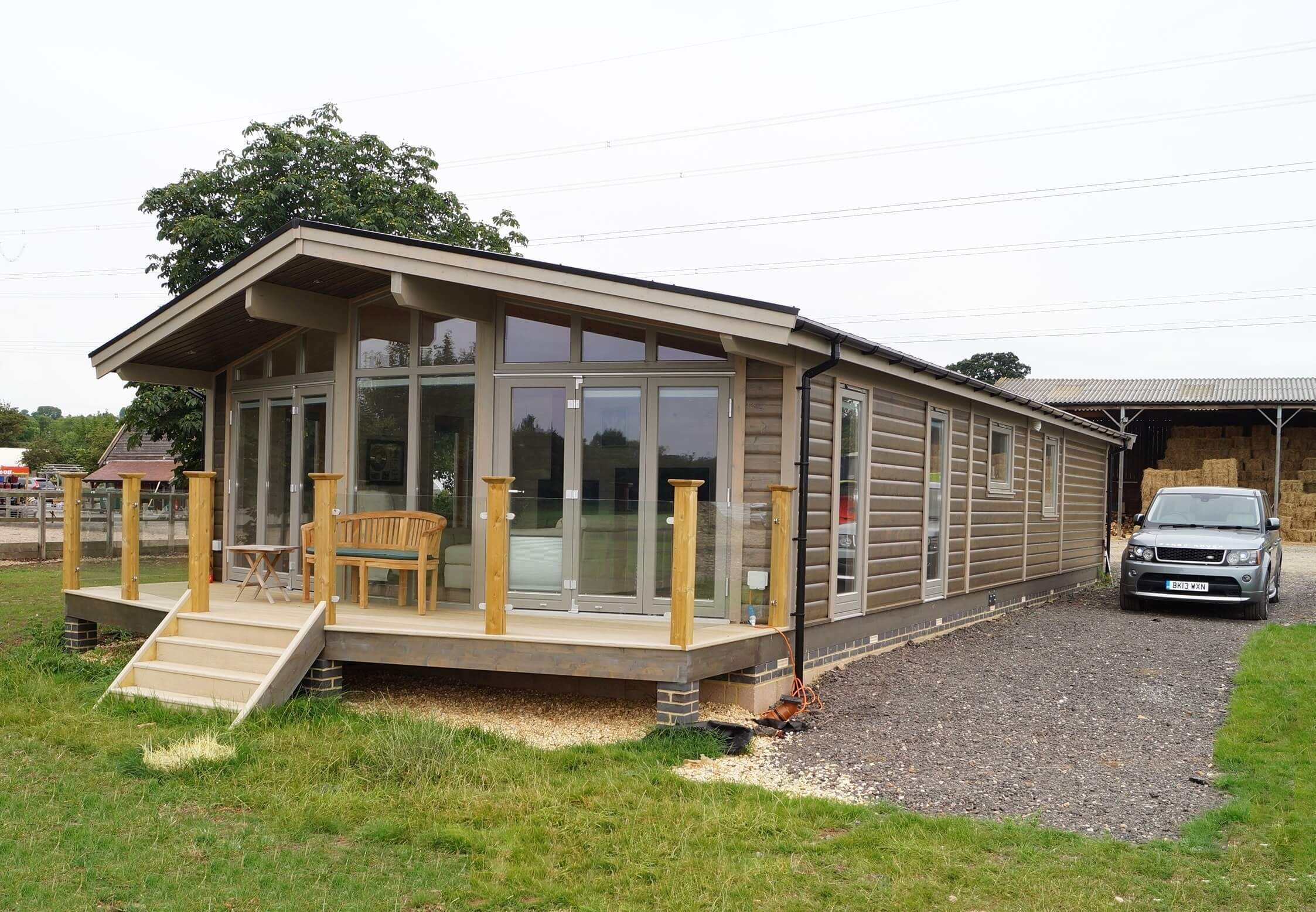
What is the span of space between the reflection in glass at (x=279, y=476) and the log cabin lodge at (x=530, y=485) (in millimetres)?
42

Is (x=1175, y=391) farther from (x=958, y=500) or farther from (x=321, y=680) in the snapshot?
(x=321, y=680)

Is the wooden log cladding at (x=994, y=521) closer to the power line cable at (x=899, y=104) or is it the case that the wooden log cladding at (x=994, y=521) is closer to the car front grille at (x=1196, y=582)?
the car front grille at (x=1196, y=582)

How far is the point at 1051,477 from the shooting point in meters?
16.5

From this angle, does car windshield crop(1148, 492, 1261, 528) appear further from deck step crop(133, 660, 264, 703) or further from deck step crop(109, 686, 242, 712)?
deck step crop(109, 686, 242, 712)

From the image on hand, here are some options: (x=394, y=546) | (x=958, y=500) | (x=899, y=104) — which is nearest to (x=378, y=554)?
(x=394, y=546)

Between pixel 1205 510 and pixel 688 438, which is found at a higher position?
pixel 688 438

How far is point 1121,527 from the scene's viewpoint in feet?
101

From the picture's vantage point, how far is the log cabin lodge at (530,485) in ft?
24.7

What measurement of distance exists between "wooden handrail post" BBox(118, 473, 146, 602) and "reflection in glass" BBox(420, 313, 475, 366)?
265 centimetres

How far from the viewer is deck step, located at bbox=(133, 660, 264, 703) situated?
741 cm

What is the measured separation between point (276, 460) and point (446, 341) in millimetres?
2711

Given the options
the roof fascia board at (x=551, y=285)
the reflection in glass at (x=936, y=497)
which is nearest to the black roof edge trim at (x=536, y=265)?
the roof fascia board at (x=551, y=285)

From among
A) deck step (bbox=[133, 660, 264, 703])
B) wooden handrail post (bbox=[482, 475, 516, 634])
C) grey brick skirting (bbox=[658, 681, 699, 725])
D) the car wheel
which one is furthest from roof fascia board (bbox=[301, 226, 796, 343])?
the car wheel

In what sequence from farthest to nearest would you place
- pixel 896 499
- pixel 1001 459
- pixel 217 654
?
pixel 1001 459, pixel 896 499, pixel 217 654
